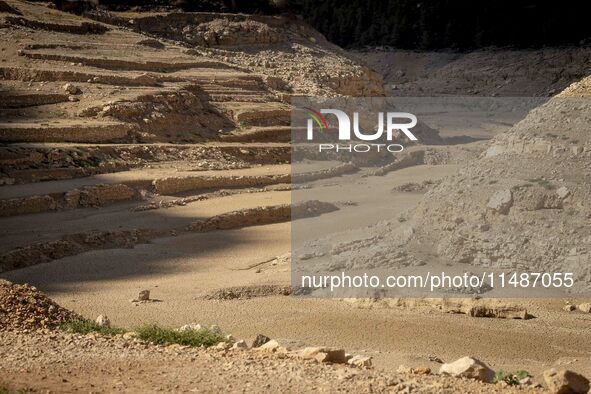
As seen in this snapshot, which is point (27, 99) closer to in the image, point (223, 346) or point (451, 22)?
point (223, 346)

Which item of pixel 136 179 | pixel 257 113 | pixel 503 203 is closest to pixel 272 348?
pixel 503 203

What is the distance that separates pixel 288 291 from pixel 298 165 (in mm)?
14093

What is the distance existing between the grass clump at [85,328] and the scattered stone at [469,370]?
333cm

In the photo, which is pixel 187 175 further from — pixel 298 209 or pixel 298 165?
pixel 298 165

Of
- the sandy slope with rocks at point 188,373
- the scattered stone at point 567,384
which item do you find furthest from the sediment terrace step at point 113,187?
the scattered stone at point 567,384

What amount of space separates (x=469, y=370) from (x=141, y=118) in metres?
19.7

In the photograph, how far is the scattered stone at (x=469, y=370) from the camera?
852cm

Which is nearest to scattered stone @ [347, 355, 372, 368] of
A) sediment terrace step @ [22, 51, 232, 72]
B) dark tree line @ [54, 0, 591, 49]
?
sediment terrace step @ [22, 51, 232, 72]

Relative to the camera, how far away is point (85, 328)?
1023cm

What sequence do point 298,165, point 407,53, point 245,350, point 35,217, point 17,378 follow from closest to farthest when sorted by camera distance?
point 17,378, point 245,350, point 35,217, point 298,165, point 407,53

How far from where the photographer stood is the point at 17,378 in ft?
26.2

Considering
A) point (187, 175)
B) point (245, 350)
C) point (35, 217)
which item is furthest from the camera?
point (187, 175)

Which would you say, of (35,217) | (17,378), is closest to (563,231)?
(17,378)

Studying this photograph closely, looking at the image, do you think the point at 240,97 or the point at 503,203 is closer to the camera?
the point at 503,203
